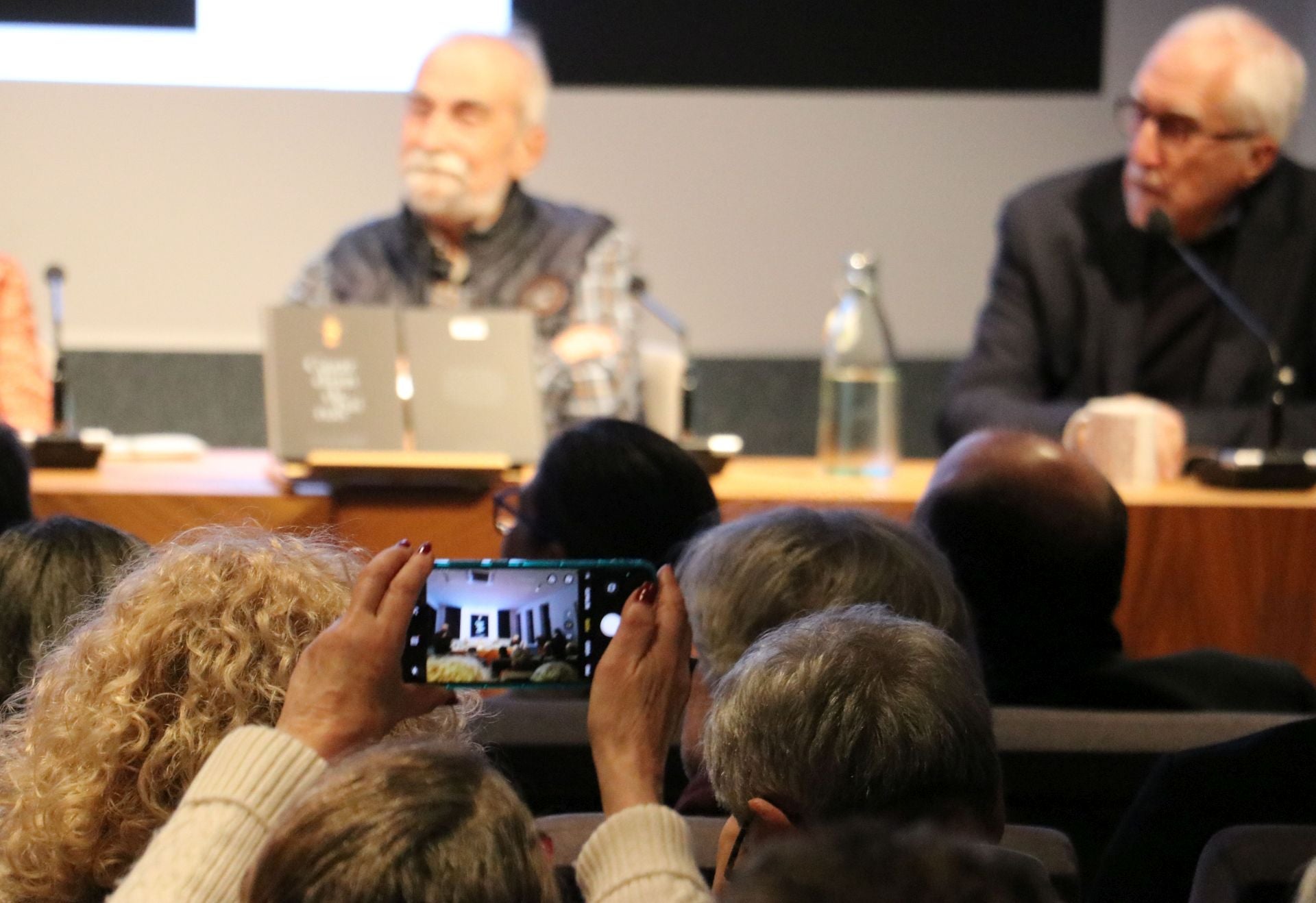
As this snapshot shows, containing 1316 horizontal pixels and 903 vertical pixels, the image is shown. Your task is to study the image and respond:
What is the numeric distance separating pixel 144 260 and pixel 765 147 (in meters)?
1.76

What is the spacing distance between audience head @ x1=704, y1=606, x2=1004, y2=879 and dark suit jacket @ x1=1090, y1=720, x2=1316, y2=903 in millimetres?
286

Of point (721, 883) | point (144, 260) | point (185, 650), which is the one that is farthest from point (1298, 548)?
point (144, 260)

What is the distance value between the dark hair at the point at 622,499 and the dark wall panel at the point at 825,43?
2.88 m

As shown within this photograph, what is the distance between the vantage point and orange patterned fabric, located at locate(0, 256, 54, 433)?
120 inches

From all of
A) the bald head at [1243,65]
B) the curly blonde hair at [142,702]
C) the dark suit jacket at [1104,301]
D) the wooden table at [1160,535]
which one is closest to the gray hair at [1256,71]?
the bald head at [1243,65]

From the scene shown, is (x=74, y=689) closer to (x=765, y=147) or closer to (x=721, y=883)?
(x=721, y=883)

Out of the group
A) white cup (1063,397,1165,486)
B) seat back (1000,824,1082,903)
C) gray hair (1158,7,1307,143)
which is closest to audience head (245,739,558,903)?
seat back (1000,824,1082,903)

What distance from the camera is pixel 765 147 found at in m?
4.64

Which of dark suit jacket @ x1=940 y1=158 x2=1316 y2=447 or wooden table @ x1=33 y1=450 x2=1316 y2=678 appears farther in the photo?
dark suit jacket @ x1=940 y1=158 x2=1316 y2=447

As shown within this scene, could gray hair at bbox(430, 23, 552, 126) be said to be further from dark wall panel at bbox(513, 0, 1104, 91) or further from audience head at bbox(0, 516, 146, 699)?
audience head at bbox(0, 516, 146, 699)

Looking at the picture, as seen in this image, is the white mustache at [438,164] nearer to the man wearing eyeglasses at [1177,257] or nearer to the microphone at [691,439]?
the microphone at [691,439]

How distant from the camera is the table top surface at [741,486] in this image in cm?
232

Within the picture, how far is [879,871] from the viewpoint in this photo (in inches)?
23.4

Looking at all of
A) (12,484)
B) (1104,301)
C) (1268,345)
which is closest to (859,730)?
(12,484)
